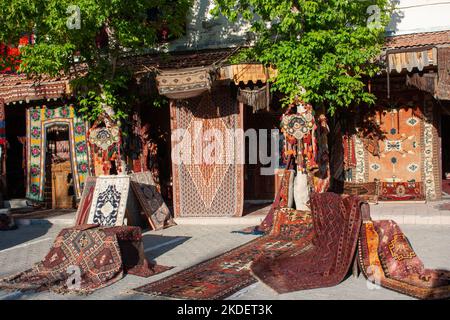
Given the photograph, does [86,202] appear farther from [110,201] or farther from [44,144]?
[44,144]

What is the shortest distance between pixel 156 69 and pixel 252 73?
1.92 metres

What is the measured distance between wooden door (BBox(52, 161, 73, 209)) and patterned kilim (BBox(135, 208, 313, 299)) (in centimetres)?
603

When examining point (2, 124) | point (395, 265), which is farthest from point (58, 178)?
point (395, 265)

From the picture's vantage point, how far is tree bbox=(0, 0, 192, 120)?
31.2 feet

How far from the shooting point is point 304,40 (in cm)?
966

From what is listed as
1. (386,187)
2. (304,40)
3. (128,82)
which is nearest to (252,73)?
(304,40)

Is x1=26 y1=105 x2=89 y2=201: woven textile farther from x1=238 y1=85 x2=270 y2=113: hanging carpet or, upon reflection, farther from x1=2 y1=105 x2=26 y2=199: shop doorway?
x1=238 y1=85 x2=270 y2=113: hanging carpet

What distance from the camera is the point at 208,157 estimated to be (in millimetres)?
11016

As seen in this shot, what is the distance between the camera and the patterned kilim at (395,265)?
210 inches

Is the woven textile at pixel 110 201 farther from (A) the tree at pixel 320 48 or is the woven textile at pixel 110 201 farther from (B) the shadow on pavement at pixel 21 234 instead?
(A) the tree at pixel 320 48

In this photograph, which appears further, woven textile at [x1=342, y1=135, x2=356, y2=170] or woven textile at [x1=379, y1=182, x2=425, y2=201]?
woven textile at [x1=342, y1=135, x2=356, y2=170]

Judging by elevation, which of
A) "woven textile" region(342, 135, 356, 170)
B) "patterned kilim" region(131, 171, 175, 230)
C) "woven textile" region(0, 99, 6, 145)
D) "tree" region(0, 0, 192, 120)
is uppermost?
"tree" region(0, 0, 192, 120)

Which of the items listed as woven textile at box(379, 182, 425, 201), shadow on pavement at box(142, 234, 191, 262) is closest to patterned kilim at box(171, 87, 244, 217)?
shadow on pavement at box(142, 234, 191, 262)

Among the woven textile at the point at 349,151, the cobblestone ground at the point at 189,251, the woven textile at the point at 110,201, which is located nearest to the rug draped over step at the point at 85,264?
the cobblestone ground at the point at 189,251
